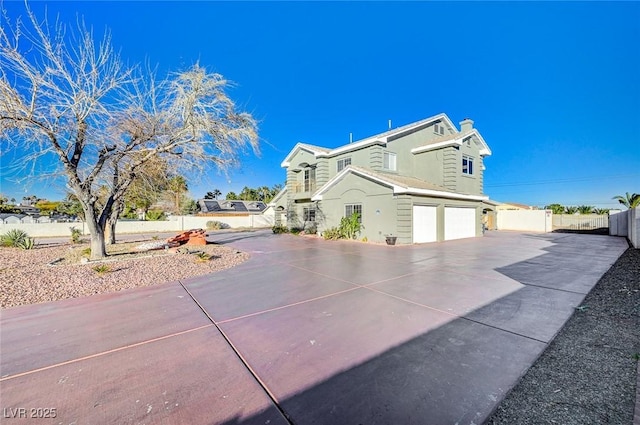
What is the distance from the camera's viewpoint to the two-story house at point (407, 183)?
14453 millimetres

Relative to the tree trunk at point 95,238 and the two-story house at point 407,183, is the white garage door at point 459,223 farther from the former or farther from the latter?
the tree trunk at point 95,238

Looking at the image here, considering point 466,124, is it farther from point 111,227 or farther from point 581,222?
point 111,227

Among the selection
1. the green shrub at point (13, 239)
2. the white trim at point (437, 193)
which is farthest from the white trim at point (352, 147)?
the green shrub at point (13, 239)

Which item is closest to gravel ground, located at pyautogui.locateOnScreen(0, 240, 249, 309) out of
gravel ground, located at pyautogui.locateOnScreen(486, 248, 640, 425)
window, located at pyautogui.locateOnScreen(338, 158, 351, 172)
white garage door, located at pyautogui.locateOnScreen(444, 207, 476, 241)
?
gravel ground, located at pyautogui.locateOnScreen(486, 248, 640, 425)

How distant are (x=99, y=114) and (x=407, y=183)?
45.8 feet

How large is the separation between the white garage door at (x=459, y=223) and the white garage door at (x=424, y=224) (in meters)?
1.26

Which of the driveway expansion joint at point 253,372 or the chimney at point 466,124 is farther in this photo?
the chimney at point 466,124

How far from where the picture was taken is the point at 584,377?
262 centimetres

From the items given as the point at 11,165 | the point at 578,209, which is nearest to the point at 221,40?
the point at 11,165

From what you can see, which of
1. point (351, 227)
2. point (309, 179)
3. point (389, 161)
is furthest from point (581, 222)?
point (309, 179)

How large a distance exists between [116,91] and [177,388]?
9.41 meters

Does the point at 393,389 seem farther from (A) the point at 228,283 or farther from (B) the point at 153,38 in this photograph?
(B) the point at 153,38

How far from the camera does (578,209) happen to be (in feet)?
96.7

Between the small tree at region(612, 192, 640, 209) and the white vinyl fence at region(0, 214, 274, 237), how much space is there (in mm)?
32916
